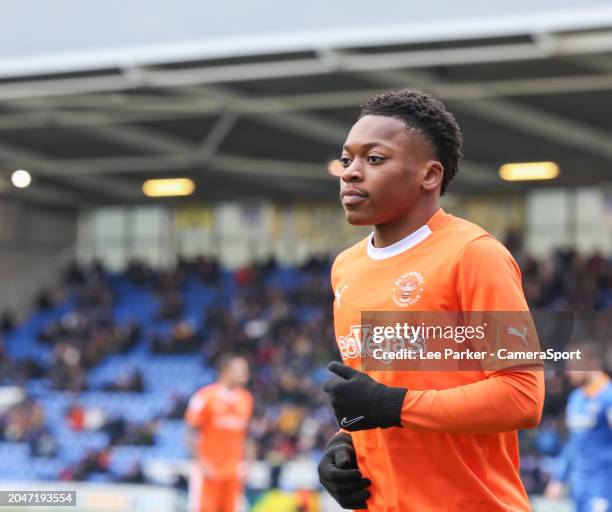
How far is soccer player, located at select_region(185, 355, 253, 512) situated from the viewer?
1159 cm

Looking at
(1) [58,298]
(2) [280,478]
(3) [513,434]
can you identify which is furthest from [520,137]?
(3) [513,434]

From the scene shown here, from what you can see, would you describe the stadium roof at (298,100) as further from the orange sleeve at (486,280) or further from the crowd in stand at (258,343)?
the orange sleeve at (486,280)

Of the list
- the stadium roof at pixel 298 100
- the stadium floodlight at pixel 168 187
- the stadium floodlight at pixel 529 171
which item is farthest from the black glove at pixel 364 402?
the stadium floodlight at pixel 168 187

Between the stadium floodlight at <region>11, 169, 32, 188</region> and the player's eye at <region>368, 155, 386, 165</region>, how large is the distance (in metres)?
21.0

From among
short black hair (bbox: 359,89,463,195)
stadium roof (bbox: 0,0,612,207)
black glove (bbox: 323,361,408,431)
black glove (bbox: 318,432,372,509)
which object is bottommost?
black glove (bbox: 318,432,372,509)

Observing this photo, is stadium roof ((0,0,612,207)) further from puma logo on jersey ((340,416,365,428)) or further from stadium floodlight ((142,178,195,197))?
puma logo on jersey ((340,416,365,428))

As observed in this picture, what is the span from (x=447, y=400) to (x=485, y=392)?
9 cm

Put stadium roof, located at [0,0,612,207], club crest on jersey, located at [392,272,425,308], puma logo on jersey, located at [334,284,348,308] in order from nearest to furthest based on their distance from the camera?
club crest on jersey, located at [392,272,425,308], puma logo on jersey, located at [334,284,348,308], stadium roof, located at [0,0,612,207]

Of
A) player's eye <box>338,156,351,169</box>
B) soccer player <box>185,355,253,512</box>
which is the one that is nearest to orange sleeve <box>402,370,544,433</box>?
player's eye <box>338,156,351,169</box>

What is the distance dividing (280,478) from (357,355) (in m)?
11.1

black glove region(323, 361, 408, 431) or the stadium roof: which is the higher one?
the stadium roof

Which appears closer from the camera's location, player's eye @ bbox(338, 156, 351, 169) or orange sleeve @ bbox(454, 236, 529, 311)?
orange sleeve @ bbox(454, 236, 529, 311)

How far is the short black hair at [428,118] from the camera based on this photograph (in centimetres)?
277

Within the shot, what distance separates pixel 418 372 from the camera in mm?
2646
